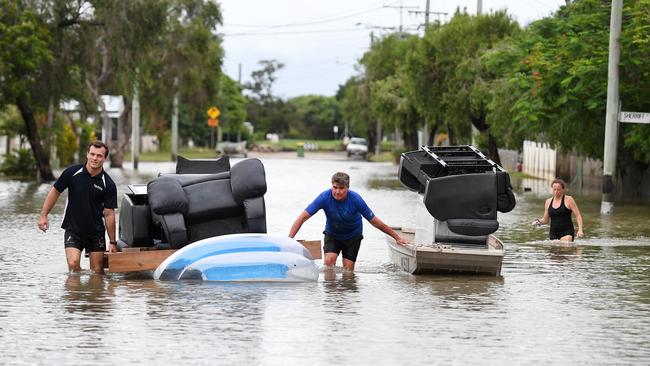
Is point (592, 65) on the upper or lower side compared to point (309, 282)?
upper

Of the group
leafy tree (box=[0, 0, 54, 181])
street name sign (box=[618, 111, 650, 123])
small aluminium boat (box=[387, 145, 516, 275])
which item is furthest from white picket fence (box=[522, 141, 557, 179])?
small aluminium boat (box=[387, 145, 516, 275])

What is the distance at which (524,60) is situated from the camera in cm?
4247

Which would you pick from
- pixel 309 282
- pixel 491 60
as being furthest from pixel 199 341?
pixel 491 60

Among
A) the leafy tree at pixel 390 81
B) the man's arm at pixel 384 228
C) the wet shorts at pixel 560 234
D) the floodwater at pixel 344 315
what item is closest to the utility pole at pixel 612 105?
the wet shorts at pixel 560 234

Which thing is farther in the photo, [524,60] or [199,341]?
[524,60]

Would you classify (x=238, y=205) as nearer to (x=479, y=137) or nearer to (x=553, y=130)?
(x=553, y=130)

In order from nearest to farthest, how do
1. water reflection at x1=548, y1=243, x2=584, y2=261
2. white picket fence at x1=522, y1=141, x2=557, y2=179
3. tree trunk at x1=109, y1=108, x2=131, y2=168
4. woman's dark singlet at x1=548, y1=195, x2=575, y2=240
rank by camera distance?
water reflection at x1=548, y1=243, x2=584, y2=261 < woman's dark singlet at x1=548, y1=195, x2=575, y2=240 < white picket fence at x1=522, y1=141, x2=557, y2=179 < tree trunk at x1=109, y1=108, x2=131, y2=168

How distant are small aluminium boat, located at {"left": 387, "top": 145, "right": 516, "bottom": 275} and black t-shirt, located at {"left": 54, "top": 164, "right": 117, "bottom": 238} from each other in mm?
3954

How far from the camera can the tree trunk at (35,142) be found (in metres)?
48.7

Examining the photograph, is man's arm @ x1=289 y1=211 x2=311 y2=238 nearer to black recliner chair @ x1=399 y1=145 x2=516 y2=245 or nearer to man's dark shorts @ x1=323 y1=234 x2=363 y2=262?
man's dark shorts @ x1=323 y1=234 x2=363 y2=262

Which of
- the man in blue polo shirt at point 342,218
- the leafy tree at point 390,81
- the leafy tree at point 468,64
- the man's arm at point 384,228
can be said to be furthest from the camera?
the leafy tree at point 390,81

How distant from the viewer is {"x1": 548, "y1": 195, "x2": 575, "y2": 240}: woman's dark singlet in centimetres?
2322

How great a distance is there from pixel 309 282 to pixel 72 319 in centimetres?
416

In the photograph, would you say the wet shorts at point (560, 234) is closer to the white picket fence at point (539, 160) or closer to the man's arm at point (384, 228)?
the man's arm at point (384, 228)
